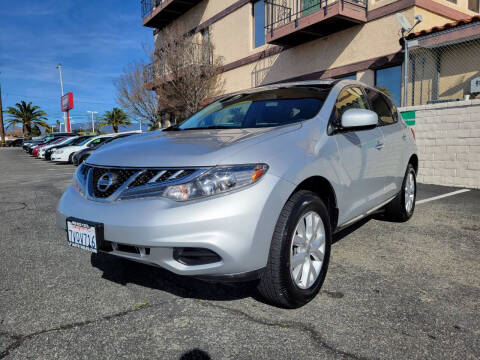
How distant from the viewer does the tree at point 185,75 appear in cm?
1483

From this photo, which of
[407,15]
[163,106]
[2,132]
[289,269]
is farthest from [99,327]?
[2,132]

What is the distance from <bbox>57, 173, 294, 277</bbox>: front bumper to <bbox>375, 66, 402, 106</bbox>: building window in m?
8.79

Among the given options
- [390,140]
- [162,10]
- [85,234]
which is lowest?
[85,234]

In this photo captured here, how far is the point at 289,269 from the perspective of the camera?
2254 millimetres

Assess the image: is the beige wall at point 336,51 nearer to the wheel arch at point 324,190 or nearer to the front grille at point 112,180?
the wheel arch at point 324,190

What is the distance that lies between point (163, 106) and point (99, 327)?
49.2ft

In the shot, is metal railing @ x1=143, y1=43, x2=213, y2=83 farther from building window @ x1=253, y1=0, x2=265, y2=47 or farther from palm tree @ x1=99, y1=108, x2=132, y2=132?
palm tree @ x1=99, y1=108, x2=132, y2=132

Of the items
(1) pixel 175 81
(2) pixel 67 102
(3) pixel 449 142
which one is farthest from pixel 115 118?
(3) pixel 449 142

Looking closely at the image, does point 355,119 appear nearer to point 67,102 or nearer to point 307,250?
point 307,250

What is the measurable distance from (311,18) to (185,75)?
18.6ft

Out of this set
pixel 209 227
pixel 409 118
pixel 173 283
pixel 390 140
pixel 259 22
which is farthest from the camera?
pixel 259 22

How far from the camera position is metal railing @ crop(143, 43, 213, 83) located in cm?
1488

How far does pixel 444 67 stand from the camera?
29.7ft

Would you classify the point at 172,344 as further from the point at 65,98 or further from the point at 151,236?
the point at 65,98
